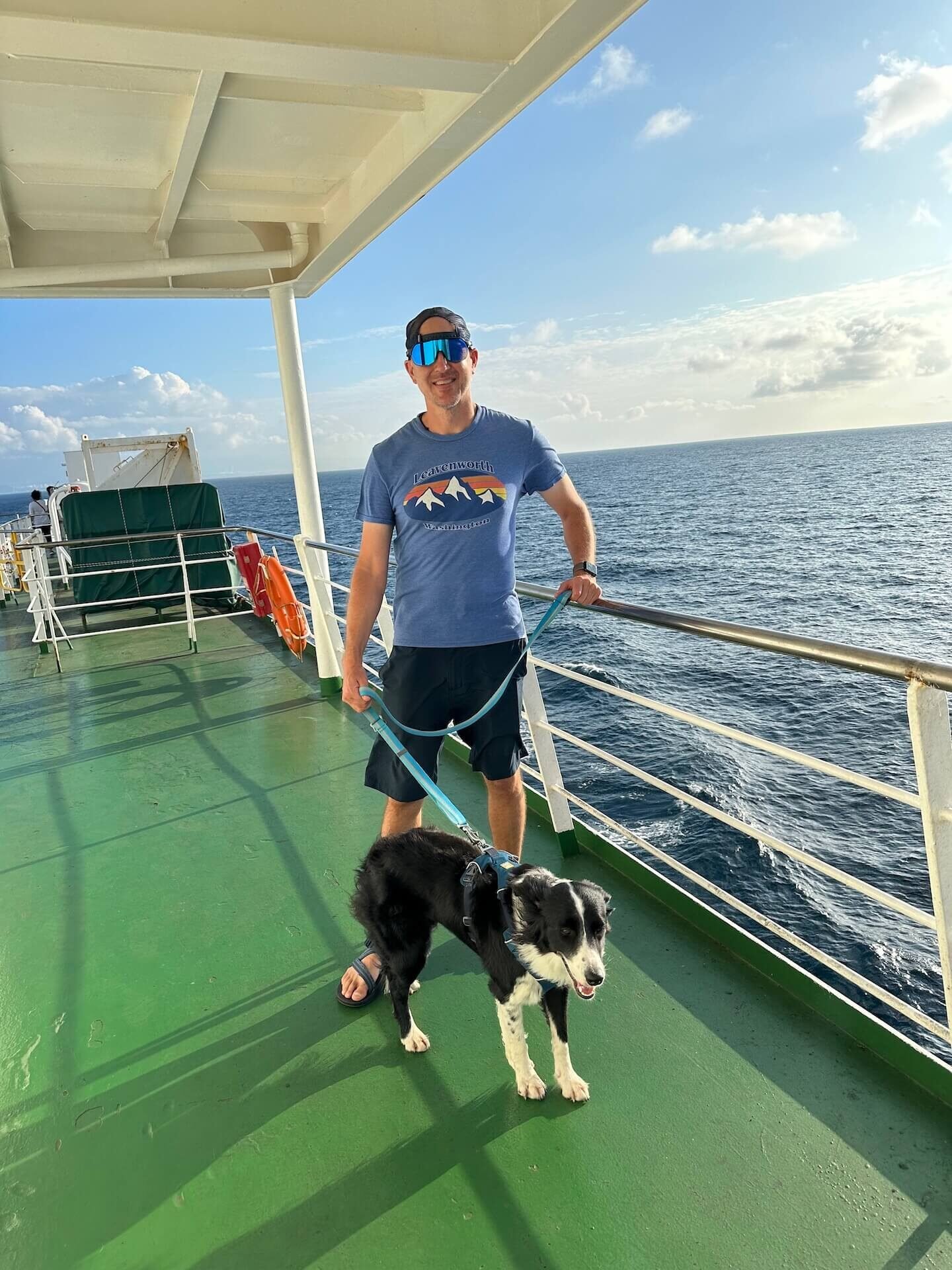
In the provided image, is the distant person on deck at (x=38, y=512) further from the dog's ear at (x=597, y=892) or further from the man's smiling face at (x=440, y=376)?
the dog's ear at (x=597, y=892)

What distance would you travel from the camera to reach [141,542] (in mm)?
9367

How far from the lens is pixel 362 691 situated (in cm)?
214

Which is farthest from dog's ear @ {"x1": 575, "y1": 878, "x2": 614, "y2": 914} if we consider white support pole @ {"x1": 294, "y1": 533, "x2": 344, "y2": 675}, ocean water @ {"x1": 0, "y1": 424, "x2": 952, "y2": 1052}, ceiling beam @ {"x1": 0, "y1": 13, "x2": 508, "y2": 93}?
white support pole @ {"x1": 294, "y1": 533, "x2": 344, "y2": 675}

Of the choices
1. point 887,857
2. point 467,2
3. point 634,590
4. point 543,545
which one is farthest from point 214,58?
point 543,545

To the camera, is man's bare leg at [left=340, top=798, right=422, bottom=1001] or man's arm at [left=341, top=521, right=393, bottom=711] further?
man's bare leg at [left=340, top=798, right=422, bottom=1001]

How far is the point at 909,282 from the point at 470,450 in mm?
96077

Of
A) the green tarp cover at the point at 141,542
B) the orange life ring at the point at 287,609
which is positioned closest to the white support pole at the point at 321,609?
the orange life ring at the point at 287,609

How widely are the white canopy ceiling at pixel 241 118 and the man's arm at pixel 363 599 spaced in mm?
1480

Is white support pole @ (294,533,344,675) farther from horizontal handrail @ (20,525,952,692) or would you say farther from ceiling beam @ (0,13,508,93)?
ceiling beam @ (0,13,508,93)

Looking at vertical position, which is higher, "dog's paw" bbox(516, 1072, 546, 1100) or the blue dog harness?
the blue dog harness

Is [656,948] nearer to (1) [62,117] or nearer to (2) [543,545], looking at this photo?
(1) [62,117]

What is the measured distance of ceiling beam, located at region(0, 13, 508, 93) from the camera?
6.94 feet

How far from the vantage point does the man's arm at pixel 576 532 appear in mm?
2215

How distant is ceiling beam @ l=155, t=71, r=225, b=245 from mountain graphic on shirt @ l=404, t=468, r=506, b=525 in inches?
61.3
